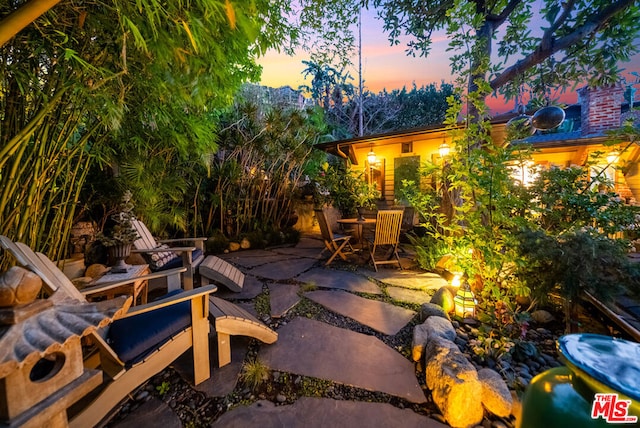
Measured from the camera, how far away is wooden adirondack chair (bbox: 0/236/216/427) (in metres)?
1.17

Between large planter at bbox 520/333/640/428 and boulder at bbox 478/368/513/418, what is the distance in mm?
1088

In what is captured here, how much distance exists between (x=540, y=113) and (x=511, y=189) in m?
1.36

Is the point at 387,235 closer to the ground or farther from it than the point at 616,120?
closer to the ground

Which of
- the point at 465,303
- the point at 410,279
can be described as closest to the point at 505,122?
the point at 410,279

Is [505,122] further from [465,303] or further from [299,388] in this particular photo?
[299,388]

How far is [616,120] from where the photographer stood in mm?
7148

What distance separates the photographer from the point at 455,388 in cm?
140

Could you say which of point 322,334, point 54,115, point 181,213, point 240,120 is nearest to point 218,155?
point 240,120

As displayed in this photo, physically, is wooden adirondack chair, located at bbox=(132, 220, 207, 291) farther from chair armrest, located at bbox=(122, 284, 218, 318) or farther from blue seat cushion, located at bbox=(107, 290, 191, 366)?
chair armrest, located at bbox=(122, 284, 218, 318)

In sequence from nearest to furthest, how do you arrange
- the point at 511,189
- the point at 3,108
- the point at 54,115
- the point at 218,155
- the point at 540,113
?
the point at 3,108 < the point at 54,115 < the point at 511,189 < the point at 540,113 < the point at 218,155

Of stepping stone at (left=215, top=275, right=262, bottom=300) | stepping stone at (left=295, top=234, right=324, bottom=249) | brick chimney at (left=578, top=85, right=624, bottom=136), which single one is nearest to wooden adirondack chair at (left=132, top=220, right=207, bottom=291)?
stepping stone at (left=215, top=275, right=262, bottom=300)

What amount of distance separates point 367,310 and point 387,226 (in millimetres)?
1795

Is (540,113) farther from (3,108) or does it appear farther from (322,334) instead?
(3,108)

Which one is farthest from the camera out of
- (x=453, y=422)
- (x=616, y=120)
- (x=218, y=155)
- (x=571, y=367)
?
(x=616, y=120)
